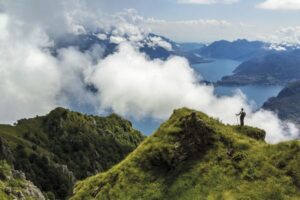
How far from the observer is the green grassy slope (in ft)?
124

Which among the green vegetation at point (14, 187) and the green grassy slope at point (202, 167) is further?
the green vegetation at point (14, 187)

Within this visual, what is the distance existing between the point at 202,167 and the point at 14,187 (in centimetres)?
11761

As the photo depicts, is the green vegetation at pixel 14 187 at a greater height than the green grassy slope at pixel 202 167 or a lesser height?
greater

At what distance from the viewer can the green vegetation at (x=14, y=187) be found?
135 meters

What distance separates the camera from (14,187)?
14762 cm

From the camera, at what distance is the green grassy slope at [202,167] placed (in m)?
37.7

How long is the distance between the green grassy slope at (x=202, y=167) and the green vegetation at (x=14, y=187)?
93897 mm

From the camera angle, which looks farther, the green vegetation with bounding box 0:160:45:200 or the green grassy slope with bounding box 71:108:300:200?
the green vegetation with bounding box 0:160:45:200

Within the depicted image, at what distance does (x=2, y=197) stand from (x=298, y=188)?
10345 centimetres

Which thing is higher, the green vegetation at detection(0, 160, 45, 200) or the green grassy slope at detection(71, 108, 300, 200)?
the green vegetation at detection(0, 160, 45, 200)

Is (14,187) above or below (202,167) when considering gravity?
above

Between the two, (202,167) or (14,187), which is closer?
(202,167)

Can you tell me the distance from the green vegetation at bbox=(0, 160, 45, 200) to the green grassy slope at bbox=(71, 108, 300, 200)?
93897mm

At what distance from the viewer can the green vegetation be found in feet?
443
